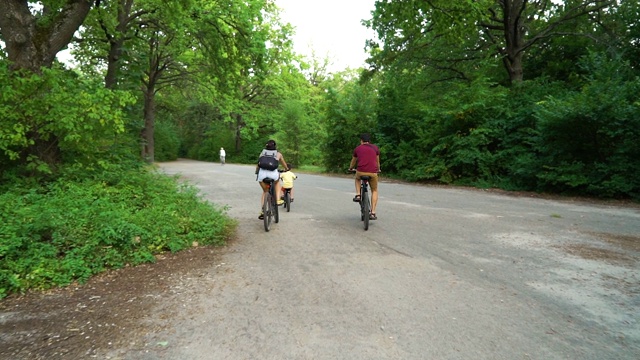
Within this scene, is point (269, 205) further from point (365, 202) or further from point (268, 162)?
point (365, 202)

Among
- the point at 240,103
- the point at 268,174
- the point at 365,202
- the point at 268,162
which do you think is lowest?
the point at 365,202

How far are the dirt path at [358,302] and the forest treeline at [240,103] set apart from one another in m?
0.91

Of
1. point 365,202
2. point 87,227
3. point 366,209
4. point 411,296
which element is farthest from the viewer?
point 365,202

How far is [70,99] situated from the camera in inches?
251

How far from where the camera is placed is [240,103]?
2594 cm

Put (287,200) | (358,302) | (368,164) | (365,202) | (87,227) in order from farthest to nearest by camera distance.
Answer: (287,200)
(368,164)
(365,202)
(87,227)
(358,302)

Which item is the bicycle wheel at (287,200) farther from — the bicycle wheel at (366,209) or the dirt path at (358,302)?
the bicycle wheel at (366,209)

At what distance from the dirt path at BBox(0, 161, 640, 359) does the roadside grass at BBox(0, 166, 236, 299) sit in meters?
0.27

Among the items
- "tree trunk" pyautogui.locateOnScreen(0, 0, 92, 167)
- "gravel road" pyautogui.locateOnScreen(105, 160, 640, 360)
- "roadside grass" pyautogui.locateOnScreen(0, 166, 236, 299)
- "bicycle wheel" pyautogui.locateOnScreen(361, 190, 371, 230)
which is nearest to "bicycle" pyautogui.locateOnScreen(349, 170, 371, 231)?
"bicycle wheel" pyautogui.locateOnScreen(361, 190, 371, 230)

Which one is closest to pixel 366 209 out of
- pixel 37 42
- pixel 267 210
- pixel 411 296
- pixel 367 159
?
pixel 367 159

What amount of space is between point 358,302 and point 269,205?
12.7 ft

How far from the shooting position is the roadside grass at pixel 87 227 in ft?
13.7

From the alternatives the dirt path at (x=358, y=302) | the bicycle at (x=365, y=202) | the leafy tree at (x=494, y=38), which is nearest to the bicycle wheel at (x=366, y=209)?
the bicycle at (x=365, y=202)

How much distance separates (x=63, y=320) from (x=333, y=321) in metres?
2.52
